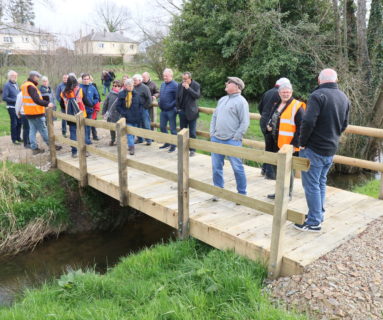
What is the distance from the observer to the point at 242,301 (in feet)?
11.7

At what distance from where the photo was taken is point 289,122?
16.4ft

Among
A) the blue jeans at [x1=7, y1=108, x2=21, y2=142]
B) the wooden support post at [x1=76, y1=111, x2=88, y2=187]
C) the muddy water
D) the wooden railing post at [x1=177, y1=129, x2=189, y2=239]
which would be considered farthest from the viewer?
the blue jeans at [x1=7, y1=108, x2=21, y2=142]

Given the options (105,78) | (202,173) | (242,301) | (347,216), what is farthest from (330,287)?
(105,78)

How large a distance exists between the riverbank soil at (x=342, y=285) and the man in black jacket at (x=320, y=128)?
0.67 m

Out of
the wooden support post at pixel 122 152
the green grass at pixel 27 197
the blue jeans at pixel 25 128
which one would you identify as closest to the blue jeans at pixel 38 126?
the blue jeans at pixel 25 128

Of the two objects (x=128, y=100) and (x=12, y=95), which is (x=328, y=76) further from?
(x=12, y=95)

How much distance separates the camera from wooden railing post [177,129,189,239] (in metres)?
4.80

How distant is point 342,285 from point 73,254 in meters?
5.15

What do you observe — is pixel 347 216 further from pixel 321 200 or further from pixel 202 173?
pixel 202 173

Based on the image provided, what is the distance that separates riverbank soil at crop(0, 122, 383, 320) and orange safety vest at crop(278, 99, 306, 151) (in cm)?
157

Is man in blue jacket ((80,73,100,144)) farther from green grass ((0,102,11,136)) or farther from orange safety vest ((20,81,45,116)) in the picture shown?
green grass ((0,102,11,136))

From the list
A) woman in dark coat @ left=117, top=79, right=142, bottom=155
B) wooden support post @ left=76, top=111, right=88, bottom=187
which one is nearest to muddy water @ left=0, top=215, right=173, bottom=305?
wooden support post @ left=76, top=111, right=88, bottom=187

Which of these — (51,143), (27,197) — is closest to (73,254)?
(27,197)

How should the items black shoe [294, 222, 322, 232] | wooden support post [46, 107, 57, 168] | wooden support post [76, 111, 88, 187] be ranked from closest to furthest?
1. black shoe [294, 222, 322, 232]
2. wooden support post [76, 111, 88, 187]
3. wooden support post [46, 107, 57, 168]
